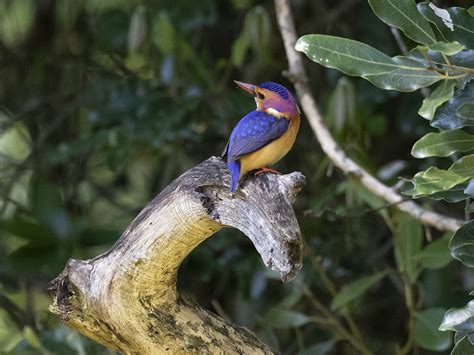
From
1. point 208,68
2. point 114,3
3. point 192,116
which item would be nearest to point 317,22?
point 208,68

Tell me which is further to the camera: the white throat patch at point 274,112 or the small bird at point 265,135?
the white throat patch at point 274,112

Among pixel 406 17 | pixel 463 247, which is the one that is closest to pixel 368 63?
pixel 406 17

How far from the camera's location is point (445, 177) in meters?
1.43

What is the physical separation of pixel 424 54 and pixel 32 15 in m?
2.51

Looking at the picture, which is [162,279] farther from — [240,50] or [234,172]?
[240,50]

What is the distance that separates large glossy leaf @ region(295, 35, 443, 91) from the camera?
1466 millimetres

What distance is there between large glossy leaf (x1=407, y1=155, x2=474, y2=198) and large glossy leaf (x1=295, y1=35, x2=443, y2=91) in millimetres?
133

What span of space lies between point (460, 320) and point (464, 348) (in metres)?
0.15

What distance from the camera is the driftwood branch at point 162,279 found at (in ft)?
4.97

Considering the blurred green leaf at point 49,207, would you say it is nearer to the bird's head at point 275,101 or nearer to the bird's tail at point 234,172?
the bird's head at point 275,101

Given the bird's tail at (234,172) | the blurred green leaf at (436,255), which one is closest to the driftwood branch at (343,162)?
the blurred green leaf at (436,255)

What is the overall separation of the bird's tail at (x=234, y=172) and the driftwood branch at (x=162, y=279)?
2 centimetres

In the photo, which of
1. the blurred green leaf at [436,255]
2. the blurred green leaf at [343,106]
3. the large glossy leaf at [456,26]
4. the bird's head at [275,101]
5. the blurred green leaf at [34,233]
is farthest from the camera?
the blurred green leaf at [34,233]

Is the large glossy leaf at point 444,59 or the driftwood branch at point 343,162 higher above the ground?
the large glossy leaf at point 444,59
